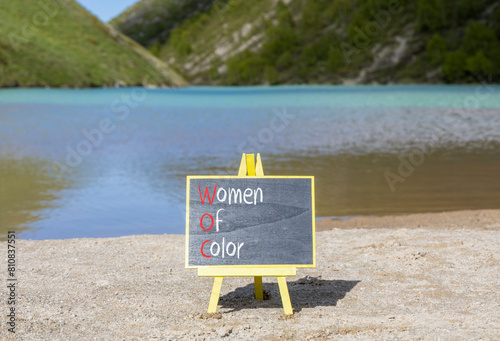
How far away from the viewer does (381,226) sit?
1097 centimetres

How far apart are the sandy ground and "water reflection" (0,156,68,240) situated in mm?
2316

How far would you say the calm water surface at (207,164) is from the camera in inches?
491

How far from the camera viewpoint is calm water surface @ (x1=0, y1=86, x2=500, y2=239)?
12.5 metres

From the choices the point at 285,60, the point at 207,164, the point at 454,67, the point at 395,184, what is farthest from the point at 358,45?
the point at 395,184

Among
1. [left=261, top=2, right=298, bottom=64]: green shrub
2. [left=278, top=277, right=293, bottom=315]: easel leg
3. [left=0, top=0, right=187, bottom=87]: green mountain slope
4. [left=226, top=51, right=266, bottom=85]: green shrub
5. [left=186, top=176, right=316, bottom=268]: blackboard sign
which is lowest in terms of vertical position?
[left=278, top=277, right=293, bottom=315]: easel leg

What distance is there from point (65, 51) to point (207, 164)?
91.1 m

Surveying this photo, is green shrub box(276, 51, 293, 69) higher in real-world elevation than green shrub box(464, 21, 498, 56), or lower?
higher

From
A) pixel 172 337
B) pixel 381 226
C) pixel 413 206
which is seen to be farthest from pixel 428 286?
pixel 413 206

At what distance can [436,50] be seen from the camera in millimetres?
131250

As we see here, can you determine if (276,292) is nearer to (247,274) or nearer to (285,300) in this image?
(285,300)

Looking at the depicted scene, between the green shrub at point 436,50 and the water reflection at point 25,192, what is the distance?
124m

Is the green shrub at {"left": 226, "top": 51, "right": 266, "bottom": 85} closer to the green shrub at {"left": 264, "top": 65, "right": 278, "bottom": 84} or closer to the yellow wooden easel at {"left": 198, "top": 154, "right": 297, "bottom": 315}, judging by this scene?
the green shrub at {"left": 264, "top": 65, "right": 278, "bottom": 84}

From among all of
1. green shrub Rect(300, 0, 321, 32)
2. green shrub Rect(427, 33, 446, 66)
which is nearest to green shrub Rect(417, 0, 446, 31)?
green shrub Rect(427, 33, 446, 66)

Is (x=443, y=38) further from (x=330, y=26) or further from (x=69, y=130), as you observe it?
(x=69, y=130)
